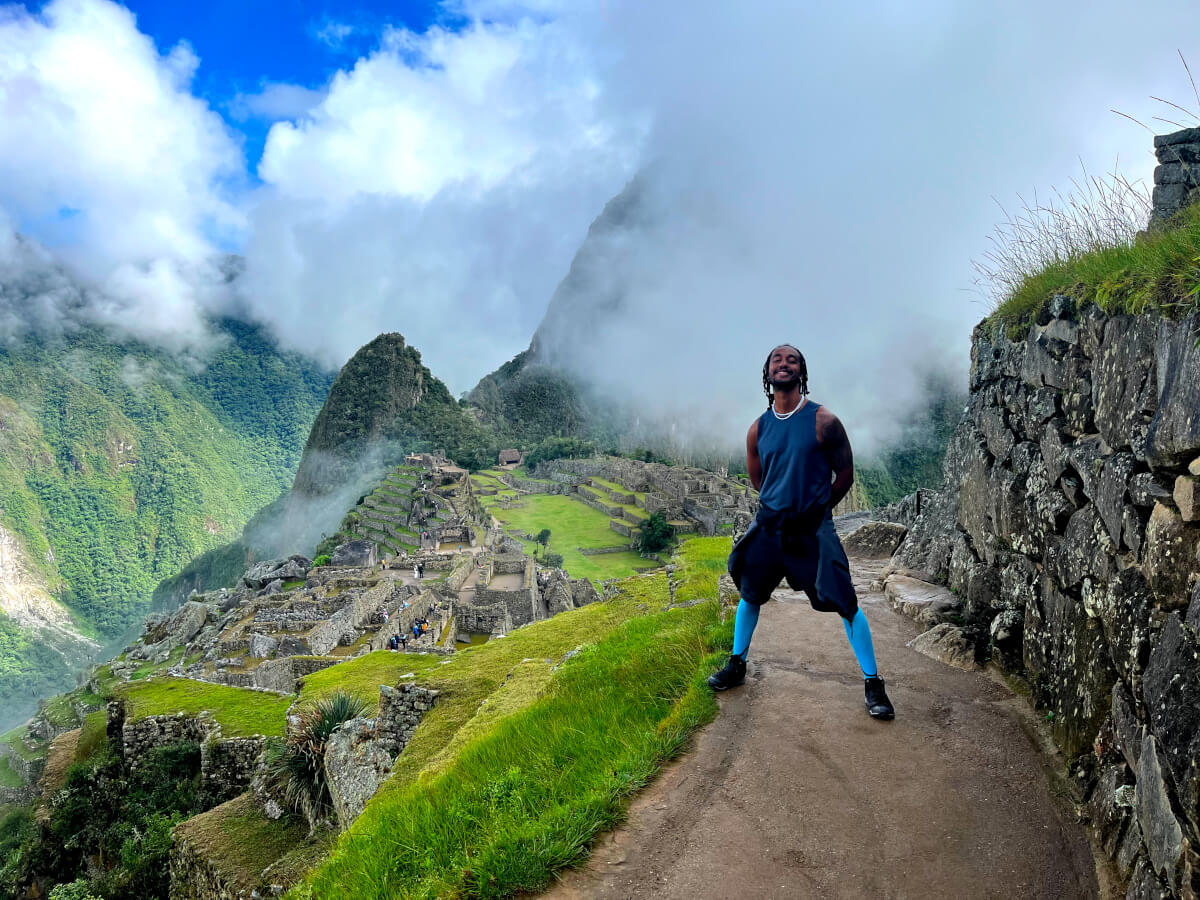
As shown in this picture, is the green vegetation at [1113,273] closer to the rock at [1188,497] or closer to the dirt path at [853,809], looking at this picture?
the rock at [1188,497]

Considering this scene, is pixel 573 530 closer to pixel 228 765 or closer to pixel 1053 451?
pixel 228 765

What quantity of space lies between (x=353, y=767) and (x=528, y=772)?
134 inches

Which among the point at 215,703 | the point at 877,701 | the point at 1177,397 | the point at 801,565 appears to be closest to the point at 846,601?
the point at 801,565

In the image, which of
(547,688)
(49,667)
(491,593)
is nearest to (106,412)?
(49,667)

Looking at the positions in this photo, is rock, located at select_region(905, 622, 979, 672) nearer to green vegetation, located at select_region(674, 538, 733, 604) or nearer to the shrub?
green vegetation, located at select_region(674, 538, 733, 604)

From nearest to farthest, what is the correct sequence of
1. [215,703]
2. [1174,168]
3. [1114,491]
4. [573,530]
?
[1114,491]
[1174,168]
[215,703]
[573,530]

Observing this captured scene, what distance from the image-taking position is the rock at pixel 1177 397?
2.43 meters

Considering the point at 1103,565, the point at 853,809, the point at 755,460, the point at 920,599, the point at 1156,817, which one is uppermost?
the point at 755,460

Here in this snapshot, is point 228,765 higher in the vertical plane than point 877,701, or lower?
lower

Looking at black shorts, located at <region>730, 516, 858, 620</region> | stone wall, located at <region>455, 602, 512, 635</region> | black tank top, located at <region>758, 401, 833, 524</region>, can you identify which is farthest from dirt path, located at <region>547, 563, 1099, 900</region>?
stone wall, located at <region>455, 602, 512, 635</region>

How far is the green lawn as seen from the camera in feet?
155

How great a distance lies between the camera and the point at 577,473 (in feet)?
302

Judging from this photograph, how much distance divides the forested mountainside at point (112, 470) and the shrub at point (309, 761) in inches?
2790

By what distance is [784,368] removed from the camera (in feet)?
14.2
